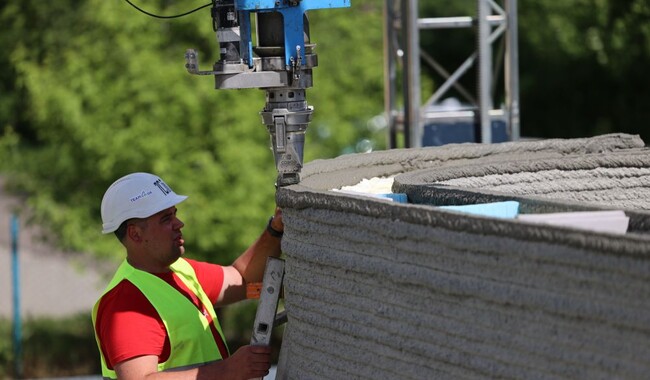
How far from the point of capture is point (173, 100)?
36.1 feet

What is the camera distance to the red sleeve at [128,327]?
146 inches

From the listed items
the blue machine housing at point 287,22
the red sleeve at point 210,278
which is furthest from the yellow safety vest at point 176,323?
the blue machine housing at point 287,22

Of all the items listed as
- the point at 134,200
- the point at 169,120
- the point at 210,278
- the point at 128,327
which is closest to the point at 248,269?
the point at 210,278

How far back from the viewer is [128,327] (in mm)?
3736

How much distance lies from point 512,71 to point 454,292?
6872 millimetres

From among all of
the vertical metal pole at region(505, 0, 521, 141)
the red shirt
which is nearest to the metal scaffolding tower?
the vertical metal pole at region(505, 0, 521, 141)

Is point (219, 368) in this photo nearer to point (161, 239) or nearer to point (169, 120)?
point (161, 239)

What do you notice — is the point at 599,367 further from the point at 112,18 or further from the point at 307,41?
the point at 112,18

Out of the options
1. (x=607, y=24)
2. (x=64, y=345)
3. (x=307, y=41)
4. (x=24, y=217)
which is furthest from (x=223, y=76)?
(x=607, y=24)

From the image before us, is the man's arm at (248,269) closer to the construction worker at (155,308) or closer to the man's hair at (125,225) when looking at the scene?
the construction worker at (155,308)

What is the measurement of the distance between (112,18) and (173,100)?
1.04 metres

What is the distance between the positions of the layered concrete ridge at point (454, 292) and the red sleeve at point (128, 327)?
58 cm

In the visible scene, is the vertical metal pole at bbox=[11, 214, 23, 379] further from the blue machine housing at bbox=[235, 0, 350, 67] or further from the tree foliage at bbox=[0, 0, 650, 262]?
the blue machine housing at bbox=[235, 0, 350, 67]

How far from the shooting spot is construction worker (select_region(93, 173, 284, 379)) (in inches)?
145
